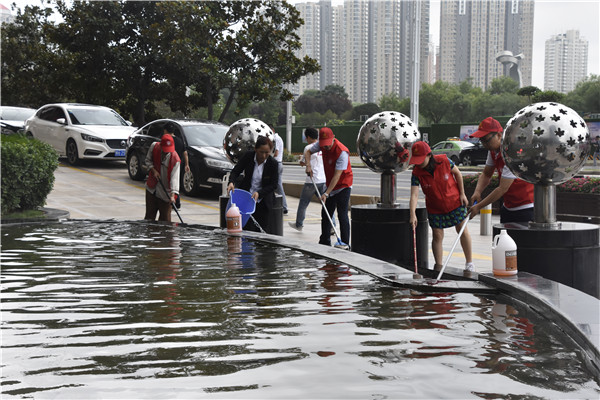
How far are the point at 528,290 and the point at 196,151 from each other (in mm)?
12697

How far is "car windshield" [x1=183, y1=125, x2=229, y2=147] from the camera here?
17.9m

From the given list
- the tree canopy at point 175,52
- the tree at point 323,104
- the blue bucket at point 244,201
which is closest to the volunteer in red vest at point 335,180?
the blue bucket at point 244,201

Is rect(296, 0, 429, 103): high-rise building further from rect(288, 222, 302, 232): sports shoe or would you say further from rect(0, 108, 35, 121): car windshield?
rect(288, 222, 302, 232): sports shoe

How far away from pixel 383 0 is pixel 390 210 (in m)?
115

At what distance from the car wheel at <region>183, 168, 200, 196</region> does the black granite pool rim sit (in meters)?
9.90

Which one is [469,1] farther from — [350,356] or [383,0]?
[350,356]

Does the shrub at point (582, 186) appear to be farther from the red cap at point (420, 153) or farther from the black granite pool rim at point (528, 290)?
the black granite pool rim at point (528, 290)

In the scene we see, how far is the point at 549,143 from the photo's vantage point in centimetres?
613

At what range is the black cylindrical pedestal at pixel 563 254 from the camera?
233 inches

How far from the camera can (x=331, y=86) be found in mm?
118500

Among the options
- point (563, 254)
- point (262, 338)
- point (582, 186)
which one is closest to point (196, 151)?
point (582, 186)

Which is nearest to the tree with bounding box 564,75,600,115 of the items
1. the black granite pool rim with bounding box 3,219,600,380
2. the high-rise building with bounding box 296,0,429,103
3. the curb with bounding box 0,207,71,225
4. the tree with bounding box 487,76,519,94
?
the tree with bounding box 487,76,519,94

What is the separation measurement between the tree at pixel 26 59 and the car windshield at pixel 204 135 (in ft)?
73.1

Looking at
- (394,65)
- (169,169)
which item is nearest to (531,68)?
(394,65)
